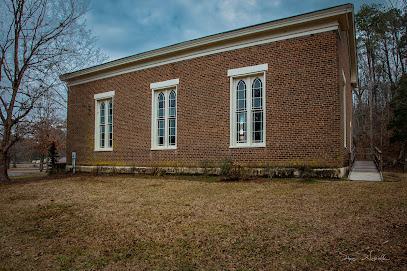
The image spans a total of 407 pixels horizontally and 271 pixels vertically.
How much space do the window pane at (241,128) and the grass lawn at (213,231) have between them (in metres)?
3.82

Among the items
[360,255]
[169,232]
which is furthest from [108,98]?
[360,255]

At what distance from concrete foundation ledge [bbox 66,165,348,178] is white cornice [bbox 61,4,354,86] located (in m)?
4.71

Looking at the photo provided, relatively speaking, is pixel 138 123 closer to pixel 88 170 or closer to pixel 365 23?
pixel 88 170

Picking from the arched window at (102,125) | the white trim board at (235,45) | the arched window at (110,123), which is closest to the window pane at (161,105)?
the white trim board at (235,45)

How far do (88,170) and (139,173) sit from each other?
388cm

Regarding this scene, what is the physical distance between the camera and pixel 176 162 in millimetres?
11914

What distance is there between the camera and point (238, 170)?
31.2ft

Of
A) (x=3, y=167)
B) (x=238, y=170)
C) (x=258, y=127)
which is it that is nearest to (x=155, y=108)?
(x=258, y=127)

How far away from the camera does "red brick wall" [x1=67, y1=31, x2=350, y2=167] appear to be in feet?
29.6

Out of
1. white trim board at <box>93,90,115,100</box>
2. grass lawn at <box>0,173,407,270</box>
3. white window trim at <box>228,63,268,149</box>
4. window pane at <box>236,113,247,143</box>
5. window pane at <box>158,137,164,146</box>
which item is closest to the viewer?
grass lawn at <box>0,173,407,270</box>

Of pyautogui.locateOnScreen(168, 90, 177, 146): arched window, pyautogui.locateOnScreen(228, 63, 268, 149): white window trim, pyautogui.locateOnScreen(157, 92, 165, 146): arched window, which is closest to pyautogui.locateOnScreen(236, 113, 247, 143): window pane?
pyautogui.locateOnScreen(228, 63, 268, 149): white window trim

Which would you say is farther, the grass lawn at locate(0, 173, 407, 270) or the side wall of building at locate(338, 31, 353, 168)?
the side wall of building at locate(338, 31, 353, 168)

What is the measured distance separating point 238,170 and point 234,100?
2.87 meters

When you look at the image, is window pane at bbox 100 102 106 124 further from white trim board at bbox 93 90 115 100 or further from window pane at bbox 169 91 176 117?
window pane at bbox 169 91 176 117
